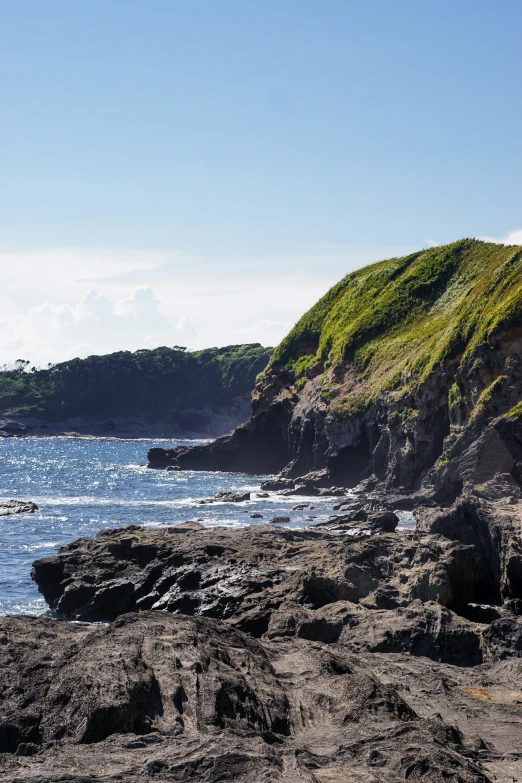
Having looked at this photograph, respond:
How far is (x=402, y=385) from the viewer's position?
73625 mm

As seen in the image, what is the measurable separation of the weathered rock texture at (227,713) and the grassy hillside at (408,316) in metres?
45.7

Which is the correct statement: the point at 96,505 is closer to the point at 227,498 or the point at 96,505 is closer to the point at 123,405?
the point at 227,498

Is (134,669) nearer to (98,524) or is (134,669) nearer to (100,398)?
(98,524)

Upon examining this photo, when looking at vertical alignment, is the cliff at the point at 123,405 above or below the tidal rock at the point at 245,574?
above

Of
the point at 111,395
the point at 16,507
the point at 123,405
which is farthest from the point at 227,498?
the point at 111,395

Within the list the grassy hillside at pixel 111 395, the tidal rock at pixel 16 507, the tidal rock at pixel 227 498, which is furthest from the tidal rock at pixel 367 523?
the grassy hillside at pixel 111 395

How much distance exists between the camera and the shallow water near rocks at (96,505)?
143ft

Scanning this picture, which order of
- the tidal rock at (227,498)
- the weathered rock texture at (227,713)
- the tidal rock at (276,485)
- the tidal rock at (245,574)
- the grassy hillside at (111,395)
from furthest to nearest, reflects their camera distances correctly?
the grassy hillside at (111,395), the tidal rock at (276,485), the tidal rock at (227,498), the tidal rock at (245,574), the weathered rock texture at (227,713)

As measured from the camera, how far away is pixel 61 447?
493 ft

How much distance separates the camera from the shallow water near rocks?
143 ft

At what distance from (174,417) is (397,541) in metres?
165

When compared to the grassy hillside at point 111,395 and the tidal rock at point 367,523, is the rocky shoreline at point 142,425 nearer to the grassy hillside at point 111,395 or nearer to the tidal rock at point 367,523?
the grassy hillside at point 111,395

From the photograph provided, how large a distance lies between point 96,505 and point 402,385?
27382mm

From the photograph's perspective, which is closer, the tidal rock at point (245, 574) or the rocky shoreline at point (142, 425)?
the tidal rock at point (245, 574)
